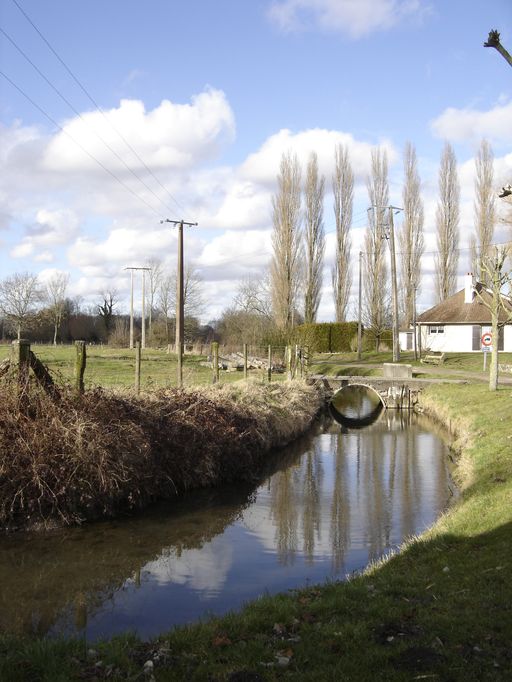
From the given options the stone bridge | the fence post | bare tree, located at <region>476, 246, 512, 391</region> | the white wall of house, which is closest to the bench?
the white wall of house

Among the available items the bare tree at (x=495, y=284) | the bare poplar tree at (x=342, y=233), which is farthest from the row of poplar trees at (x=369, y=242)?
the bare tree at (x=495, y=284)

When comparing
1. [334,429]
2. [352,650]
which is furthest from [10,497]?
[334,429]

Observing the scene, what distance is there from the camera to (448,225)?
56.3 m

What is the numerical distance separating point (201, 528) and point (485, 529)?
15.2 feet

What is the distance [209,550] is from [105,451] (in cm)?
230

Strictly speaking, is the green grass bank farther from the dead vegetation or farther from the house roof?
the house roof

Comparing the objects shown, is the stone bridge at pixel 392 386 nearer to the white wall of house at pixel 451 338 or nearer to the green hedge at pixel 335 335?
the white wall of house at pixel 451 338

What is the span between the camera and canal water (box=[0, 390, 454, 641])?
7.14m

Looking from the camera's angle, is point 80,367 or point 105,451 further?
point 80,367

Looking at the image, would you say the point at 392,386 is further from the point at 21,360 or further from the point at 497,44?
the point at 497,44

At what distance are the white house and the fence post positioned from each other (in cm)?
3916

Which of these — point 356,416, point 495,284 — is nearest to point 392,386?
point 356,416

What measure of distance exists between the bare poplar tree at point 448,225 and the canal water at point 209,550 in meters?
43.4

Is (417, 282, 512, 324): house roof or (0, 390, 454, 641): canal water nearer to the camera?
→ (0, 390, 454, 641): canal water
